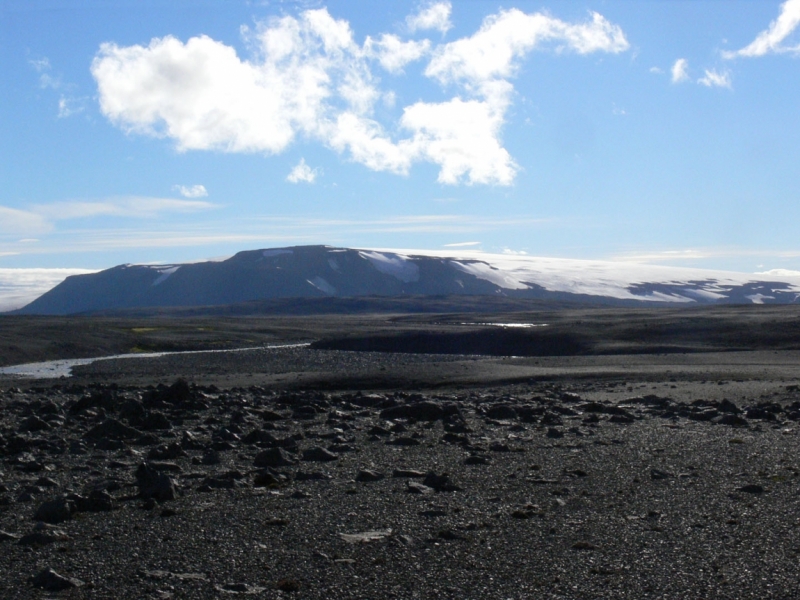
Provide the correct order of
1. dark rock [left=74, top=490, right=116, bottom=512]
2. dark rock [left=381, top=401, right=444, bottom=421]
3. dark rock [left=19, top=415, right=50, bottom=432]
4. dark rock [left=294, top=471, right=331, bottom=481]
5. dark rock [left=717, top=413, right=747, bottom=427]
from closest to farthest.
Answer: dark rock [left=74, top=490, right=116, bottom=512]
dark rock [left=294, top=471, right=331, bottom=481]
dark rock [left=717, top=413, right=747, bottom=427]
dark rock [left=19, top=415, right=50, bottom=432]
dark rock [left=381, top=401, right=444, bottom=421]

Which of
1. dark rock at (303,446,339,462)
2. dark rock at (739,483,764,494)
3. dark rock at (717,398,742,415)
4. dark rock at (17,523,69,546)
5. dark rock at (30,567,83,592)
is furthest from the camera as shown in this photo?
dark rock at (717,398,742,415)

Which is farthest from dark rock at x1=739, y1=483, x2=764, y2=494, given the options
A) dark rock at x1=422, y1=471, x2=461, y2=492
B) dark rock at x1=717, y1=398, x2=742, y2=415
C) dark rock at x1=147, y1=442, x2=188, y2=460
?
dark rock at x1=147, y1=442, x2=188, y2=460

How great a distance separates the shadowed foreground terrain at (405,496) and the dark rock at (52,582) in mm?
31

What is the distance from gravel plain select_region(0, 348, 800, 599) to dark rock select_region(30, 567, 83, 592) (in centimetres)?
Answer: 2

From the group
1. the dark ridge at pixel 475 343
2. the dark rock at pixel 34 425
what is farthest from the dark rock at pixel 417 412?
the dark ridge at pixel 475 343

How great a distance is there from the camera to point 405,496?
11.3m

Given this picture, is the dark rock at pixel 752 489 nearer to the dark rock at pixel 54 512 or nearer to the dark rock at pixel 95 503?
the dark rock at pixel 95 503

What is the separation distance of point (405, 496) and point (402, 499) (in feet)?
0.63

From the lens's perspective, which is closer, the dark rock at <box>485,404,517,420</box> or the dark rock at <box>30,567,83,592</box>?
the dark rock at <box>30,567,83,592</box>

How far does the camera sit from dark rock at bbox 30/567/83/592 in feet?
24.6

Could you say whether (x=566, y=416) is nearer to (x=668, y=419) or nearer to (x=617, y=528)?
(x=668, y=419)

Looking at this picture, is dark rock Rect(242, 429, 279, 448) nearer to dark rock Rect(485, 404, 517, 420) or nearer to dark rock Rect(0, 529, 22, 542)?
dark rock Rect(485, 404, 517, 420)

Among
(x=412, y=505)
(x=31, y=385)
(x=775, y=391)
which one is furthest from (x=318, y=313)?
(x=412, y=505)

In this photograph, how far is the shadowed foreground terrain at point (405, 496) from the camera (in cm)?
784
